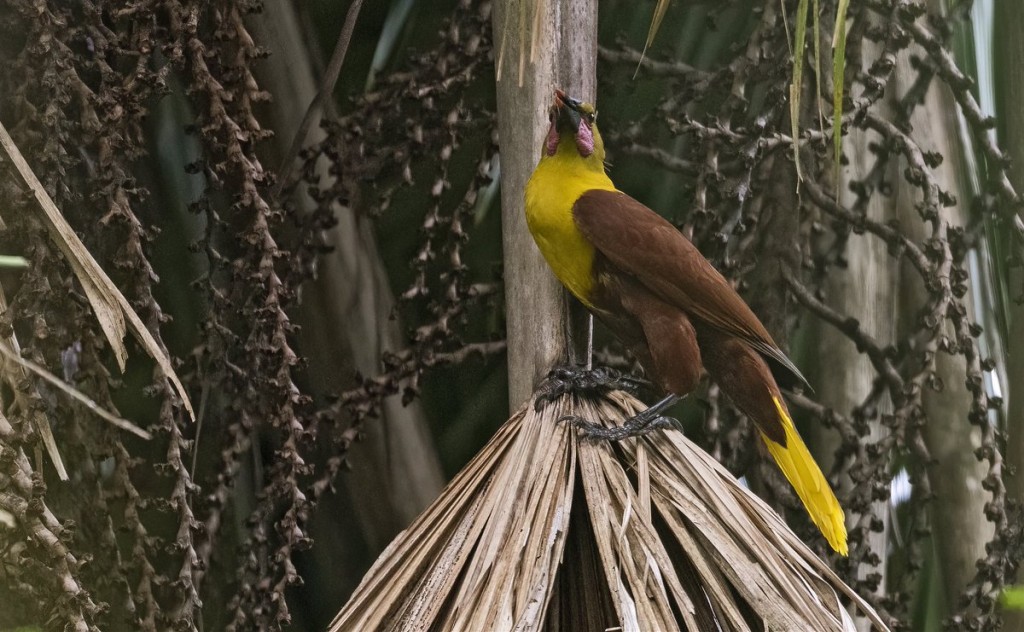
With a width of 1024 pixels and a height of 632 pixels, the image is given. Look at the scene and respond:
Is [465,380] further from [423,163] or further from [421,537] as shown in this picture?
[421,537]

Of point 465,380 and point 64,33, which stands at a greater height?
point 64,33

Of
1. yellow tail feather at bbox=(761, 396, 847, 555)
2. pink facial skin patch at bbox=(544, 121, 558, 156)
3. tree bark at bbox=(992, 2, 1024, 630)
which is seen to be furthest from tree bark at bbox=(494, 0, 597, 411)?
tree bark at bbox=(992, 2, 1024, 630)

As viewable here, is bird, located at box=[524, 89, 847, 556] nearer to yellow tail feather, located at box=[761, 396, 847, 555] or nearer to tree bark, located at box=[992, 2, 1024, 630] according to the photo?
yellow tail feather, located at box=[761, 396, 847, 555]

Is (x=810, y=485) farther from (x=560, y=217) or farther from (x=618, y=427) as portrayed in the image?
(x=560, y=217)

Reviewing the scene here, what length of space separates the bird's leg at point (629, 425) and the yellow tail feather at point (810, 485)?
160 mm

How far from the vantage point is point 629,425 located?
2.89ft

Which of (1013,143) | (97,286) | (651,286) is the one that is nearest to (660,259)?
(651,286)

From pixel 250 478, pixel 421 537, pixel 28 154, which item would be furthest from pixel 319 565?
pixel 28 154

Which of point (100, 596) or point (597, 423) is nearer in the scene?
point (597, 423)

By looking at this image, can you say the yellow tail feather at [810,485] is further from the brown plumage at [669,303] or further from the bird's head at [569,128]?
the bird's head at [569,128]

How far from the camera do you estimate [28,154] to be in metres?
0.93

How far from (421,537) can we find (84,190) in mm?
574

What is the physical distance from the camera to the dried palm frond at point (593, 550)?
29.2 inches

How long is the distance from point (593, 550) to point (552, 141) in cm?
39
